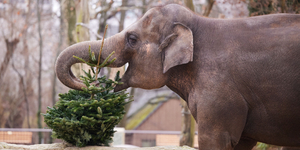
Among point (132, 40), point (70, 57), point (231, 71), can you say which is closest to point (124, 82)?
point (132, 40)

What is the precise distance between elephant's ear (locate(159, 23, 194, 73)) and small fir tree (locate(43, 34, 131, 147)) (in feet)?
1.97

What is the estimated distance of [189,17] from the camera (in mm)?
3100

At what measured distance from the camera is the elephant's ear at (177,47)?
113 inches

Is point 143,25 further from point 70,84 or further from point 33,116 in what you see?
point 33,116

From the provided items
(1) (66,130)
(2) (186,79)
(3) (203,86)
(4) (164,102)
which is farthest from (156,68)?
(4) (164,102)

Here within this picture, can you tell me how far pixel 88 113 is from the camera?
3.39 meters

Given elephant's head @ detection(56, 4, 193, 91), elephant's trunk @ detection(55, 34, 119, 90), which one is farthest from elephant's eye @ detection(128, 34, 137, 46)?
elephant's trunk @ detection(55, 34, 119, 90)

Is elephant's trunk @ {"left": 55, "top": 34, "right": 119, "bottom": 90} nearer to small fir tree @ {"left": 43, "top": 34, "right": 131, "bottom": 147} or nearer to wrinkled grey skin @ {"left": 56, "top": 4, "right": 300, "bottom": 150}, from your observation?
small fir tree @ {"left": 43, "top": 34, "right": 131, "bottom": 147}

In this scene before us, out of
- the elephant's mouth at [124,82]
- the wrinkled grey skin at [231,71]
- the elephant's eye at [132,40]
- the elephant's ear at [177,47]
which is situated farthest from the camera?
the elephant's mouth at [124,82]

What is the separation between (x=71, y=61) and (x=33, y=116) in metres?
19.7

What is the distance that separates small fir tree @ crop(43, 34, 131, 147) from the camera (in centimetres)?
330

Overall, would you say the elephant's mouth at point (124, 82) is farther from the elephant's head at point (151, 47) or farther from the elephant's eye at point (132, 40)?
the elephant's eye at point (132, 40)

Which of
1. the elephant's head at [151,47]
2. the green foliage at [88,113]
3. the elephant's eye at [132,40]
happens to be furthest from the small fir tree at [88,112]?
the elephant's eye at [132,40]

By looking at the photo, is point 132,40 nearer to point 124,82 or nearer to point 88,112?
point 124,82
